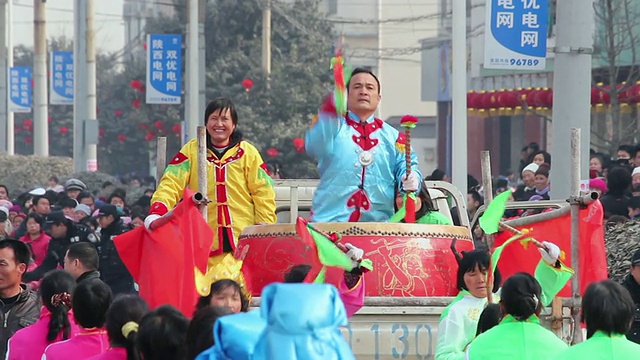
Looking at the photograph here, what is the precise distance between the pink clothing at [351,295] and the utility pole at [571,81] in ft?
17.0

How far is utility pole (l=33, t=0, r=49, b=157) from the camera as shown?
3512cm

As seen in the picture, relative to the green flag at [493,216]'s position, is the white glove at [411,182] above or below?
above

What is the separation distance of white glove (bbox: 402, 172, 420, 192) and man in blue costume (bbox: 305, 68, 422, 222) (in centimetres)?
5

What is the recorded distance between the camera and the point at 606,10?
2364 cm

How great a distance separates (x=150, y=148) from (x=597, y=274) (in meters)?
37.2

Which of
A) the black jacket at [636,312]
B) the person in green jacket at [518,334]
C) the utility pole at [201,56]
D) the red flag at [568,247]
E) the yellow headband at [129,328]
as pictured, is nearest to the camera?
the yellow headband at [129,328]

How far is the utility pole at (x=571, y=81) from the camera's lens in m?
11.5

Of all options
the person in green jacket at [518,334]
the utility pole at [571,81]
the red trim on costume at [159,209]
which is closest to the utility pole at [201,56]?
the utility pole at [571,81]

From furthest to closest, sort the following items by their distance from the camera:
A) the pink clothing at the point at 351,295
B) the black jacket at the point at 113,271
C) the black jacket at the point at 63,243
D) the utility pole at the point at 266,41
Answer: the utility pole at the point at 266,41
the black jacket at the point at 113,271
the black jacket at the point at 63,243
the pink clothing at the point at 351,295

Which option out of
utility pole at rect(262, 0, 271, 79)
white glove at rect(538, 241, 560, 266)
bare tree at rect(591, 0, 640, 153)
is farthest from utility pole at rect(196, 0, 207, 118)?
white glove at rect(538, 241, 560, 266)

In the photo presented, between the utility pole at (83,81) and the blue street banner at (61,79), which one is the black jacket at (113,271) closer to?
the utility pole at (83,81)

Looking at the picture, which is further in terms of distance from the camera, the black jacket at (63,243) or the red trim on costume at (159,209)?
the black jacket at (63,243)

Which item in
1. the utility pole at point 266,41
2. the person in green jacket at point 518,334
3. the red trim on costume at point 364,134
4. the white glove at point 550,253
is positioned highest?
the utility pole at point 266,41

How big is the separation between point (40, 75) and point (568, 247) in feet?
93.1
